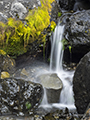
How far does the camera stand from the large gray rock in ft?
10.4

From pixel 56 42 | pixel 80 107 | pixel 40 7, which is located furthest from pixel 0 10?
pixel 80 107

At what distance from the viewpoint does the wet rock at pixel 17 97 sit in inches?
155

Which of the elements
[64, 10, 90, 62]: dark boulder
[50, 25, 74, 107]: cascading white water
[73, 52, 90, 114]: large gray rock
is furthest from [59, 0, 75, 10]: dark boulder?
[73, 52, 90, 114]: large gray rock

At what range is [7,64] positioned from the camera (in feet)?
18.0

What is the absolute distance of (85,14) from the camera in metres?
6.45

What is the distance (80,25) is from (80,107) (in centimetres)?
389

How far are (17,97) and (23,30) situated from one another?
2.45 meters

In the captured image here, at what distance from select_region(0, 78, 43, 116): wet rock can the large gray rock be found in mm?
1410

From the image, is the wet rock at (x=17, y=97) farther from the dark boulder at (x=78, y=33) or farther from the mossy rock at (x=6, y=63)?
the dark boulder at (x=78, y=33)

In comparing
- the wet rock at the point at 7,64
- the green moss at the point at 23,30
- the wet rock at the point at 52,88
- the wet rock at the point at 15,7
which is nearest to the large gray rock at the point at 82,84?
the wet rock at the point at 52,88

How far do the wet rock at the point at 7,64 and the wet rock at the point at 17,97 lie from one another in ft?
4.32

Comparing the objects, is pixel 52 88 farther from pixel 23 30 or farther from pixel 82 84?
pixel 23 30

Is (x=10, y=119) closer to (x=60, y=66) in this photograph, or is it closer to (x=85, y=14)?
(x=60, y=66)

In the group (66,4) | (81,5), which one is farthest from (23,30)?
(81,5)
